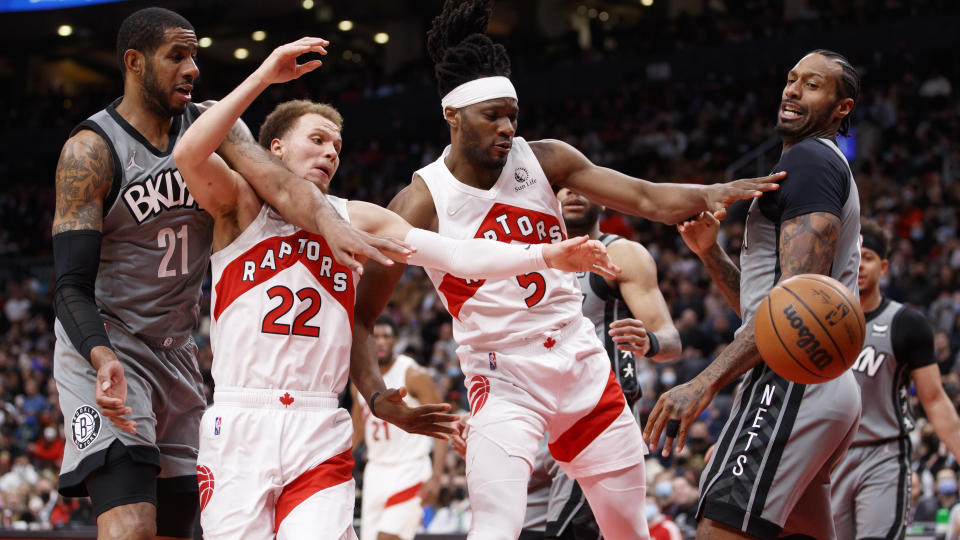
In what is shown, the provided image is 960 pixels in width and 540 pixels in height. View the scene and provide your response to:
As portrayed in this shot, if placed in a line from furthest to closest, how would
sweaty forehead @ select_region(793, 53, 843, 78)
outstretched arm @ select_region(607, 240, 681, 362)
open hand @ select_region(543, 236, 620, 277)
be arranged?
outstretched arm @ select_region(607, 240, 681, 362) → sweaty forehead @ select_region(793, 53, 843, 78) → open hand @ select_region(543, 236, 620, 277)

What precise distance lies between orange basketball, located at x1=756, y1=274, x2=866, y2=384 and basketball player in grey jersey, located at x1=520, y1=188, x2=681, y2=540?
4.27 feet

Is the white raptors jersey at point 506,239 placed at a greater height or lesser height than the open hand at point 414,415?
greater

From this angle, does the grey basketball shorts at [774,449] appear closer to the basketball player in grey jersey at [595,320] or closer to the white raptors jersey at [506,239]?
the white raptors jersey at [506,239]

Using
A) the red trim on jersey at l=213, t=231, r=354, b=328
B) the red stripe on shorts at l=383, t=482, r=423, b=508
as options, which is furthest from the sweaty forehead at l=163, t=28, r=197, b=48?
the red stripe on shorts at l=383, t=482, r=423, b=508

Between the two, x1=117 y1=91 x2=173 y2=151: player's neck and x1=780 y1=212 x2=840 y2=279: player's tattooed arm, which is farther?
x1=117 y1=91 x2=173 y2=151: player's neck

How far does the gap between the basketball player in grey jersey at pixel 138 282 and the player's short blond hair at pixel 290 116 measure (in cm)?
17

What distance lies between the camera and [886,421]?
573cm

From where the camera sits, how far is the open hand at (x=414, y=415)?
4.03 m

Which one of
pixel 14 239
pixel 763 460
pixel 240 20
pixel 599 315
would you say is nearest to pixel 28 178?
pixel 14 239

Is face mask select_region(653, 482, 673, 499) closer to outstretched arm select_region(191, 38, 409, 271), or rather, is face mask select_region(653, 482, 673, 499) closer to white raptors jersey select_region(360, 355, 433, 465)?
white raptors jersey select_region(360, 355, 433, 465)

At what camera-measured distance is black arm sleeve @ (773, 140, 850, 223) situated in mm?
3828

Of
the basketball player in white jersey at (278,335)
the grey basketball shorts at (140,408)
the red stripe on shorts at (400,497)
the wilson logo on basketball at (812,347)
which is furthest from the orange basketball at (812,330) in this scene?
the red stripe on shorts at (400,497)

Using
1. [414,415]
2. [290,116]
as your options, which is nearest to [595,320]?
[414,415]

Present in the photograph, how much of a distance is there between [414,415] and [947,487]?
6.53m
